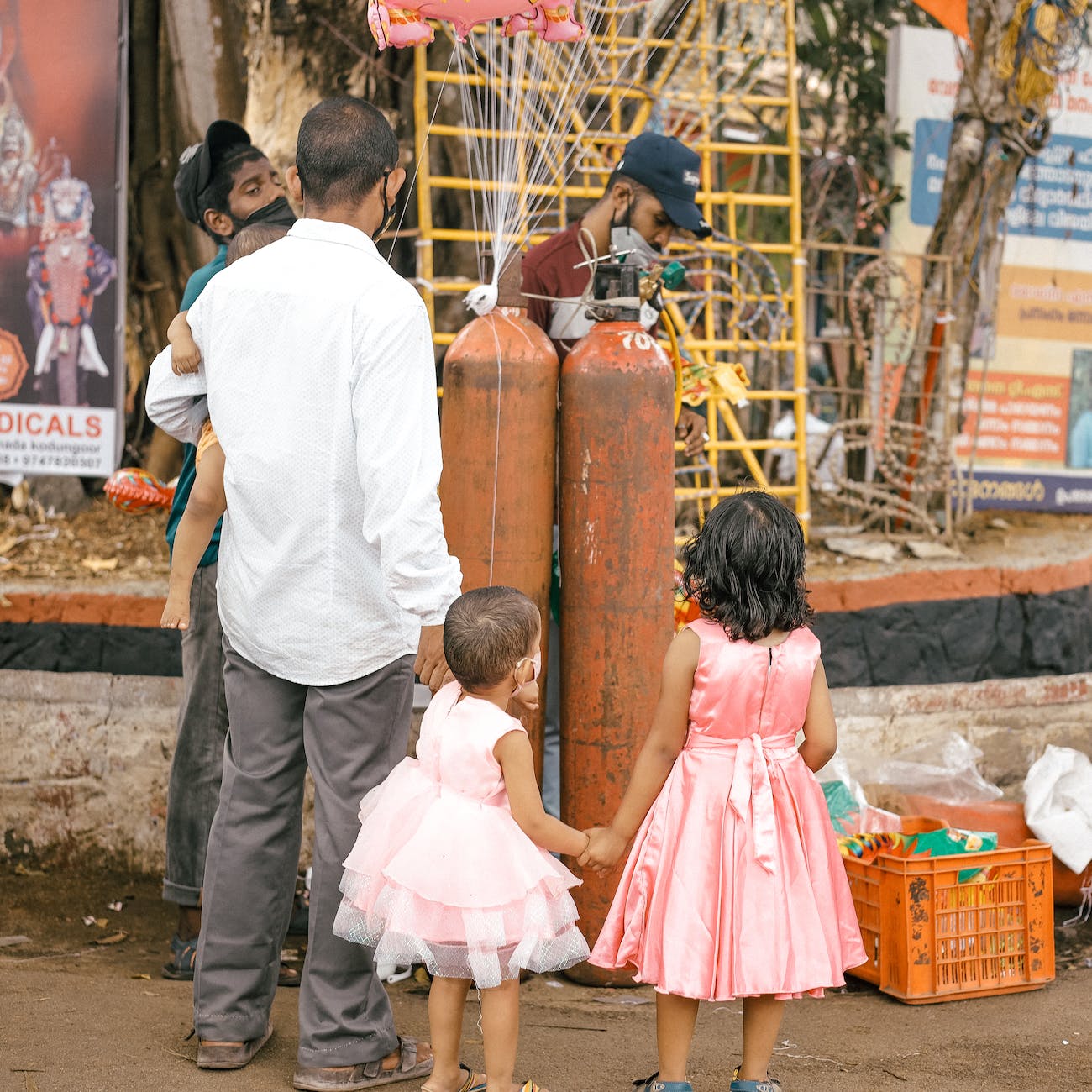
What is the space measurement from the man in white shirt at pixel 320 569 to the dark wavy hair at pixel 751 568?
52cm

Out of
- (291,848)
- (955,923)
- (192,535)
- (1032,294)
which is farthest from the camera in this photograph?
(1032,294)

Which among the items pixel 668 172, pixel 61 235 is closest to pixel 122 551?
pixel 61 235

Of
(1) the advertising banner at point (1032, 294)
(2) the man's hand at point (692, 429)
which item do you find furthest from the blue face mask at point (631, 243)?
(1) the advertising banner at point (1032, 294)

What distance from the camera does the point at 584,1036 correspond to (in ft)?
11.6

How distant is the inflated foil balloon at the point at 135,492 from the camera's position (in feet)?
13.1

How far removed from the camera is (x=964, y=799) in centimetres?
482

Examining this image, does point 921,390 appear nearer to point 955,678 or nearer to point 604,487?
point 955,678

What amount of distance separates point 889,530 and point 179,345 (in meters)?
4.57

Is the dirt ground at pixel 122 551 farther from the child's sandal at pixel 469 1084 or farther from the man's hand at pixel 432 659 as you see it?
the child's sandal at pixel 469 1084

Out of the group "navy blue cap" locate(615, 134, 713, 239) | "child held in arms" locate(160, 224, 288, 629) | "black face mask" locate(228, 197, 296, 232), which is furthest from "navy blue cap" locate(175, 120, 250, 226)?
"navy blue cap" locate(615, 134, 713, 239)

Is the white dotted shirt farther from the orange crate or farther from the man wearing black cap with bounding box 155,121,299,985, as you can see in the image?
the orange crate

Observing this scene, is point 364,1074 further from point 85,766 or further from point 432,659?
point 85,766

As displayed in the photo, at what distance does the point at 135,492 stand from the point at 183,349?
3.00 feet

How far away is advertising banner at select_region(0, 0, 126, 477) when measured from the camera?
20.0ft
